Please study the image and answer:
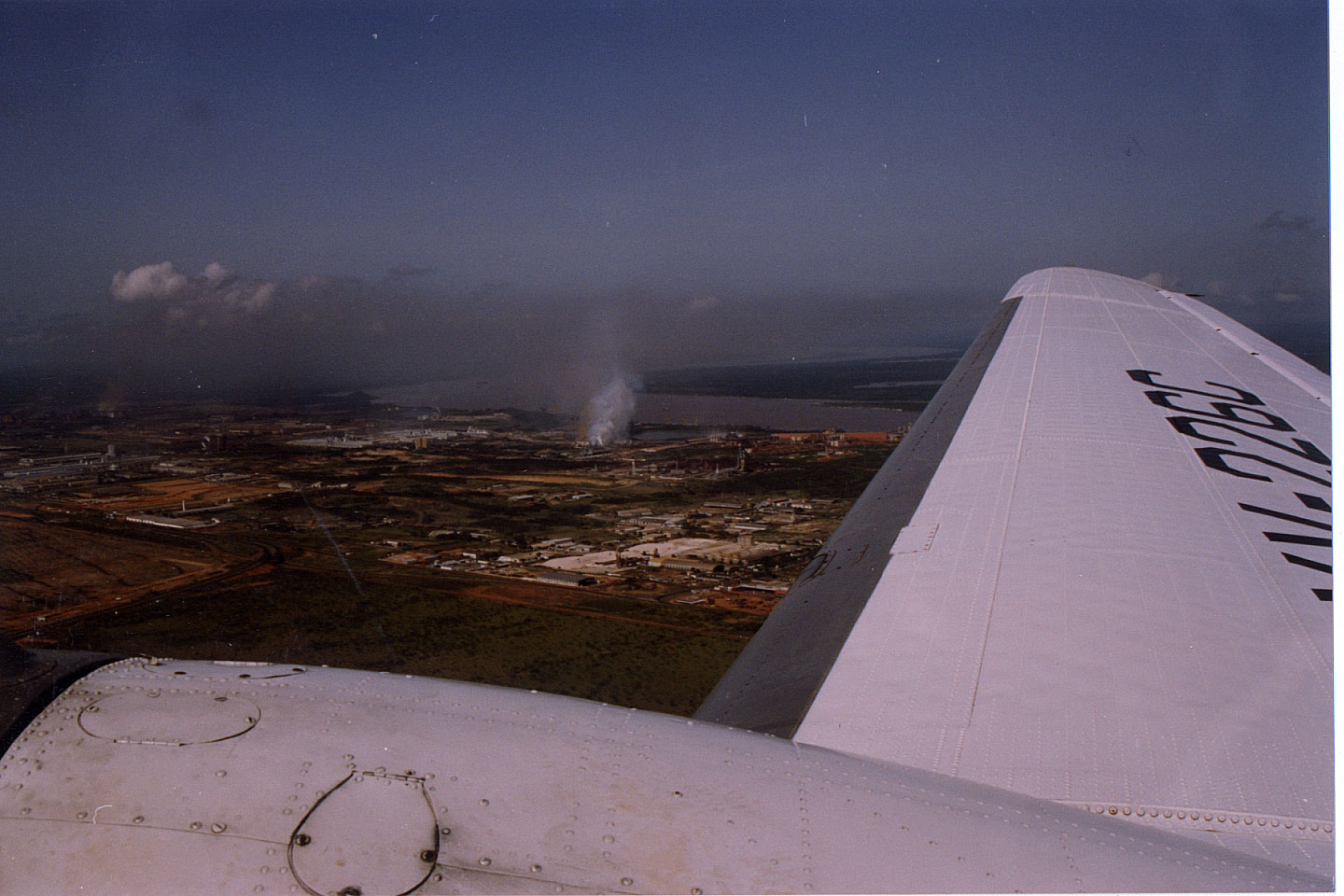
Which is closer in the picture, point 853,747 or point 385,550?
point 853,747

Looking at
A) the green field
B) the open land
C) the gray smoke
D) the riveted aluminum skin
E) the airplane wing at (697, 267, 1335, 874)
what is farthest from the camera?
the gray smoke

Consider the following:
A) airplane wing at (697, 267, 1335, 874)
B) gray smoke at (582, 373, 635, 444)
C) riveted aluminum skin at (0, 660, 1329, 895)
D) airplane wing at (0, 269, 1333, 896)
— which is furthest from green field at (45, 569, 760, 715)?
gray smoke at (582, 373, 635, 444)

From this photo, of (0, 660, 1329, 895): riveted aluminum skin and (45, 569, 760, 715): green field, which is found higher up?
(0, 660, 1329, 895): riveted aluminum skin

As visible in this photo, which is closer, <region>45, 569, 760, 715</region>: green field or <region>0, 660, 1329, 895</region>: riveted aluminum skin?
<region>0, 660, 1329, 895</region>: riveted aluminum skin

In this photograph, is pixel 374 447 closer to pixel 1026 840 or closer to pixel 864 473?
pixel 864 473

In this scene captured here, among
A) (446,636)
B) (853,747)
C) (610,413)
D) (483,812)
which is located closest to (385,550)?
(446,636)

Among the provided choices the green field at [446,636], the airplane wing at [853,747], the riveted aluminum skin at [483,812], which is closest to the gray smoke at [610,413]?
the green field at [446,636]

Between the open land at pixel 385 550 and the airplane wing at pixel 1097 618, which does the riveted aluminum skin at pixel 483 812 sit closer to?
the airplane wing at pixel 1097 618

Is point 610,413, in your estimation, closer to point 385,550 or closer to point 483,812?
point 385,550

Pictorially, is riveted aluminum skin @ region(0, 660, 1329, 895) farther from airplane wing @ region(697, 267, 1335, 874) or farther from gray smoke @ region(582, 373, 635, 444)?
gray smoke @ region(582, 373, 635, 444)
